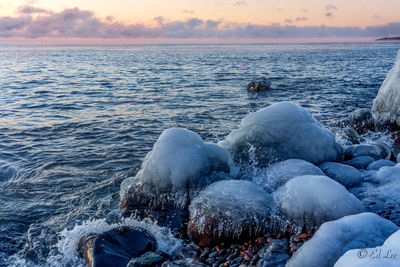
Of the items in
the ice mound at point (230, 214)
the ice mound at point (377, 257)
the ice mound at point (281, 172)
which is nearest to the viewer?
the ice mound at point (377, 257)

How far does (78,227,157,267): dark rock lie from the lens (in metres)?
4.55

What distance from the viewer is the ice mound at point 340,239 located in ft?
11.5

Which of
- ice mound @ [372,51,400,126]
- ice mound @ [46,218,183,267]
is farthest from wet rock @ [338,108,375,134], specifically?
ice mound @ [46,218,183,267]

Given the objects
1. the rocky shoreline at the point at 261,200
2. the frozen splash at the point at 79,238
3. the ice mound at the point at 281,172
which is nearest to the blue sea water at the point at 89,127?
the frozen splash at the point at 79,238

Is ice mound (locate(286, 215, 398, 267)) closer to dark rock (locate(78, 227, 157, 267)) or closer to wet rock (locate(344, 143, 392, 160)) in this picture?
dark rock (locate(78, 227, 157, 267))

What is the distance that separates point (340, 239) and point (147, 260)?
252cm

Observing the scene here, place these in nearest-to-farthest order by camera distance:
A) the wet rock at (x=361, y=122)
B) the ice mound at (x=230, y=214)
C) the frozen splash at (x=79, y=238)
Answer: the ice mound at (x=230, y=214), the frozen splash at (x=79, y=238), the wet rock at (x=361, y=122)

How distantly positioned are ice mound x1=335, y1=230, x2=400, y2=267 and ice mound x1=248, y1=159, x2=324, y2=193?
284 cm

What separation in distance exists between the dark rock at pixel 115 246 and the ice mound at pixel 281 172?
2326 mm

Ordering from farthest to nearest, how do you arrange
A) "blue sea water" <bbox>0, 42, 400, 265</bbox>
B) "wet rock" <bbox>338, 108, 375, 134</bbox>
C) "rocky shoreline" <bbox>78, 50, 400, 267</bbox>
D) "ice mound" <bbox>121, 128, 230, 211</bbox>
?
1. "wet rock" <bbox>338, 108, 375, 134</bbox>
2. "blue sea water" <bbox>0, 42, 400, 265</bbox>
3. "ice mound" <bbox>121, 128, 230, 211</bbox>
4. "rocky shoreline" <bbox>78, 50, 400, 267</bbox>

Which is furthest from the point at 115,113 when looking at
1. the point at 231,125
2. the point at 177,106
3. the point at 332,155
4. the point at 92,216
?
the point at 332,155
